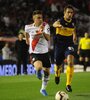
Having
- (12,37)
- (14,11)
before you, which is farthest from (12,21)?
(12,37)

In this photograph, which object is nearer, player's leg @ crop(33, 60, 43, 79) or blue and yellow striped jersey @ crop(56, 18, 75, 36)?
player's leg @ crop(33, 60, 43, 79)

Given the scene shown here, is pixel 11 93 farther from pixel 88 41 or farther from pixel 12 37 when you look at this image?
pixel 12 37

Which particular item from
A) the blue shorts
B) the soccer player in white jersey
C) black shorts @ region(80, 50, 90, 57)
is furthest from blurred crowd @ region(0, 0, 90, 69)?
the soccer player in white jersey

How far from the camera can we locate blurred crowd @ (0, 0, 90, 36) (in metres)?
30.1

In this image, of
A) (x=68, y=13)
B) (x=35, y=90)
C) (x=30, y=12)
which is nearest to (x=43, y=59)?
(x=68, y=13)

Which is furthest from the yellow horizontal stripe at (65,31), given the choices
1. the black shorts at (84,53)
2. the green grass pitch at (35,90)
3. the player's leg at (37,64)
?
the black shorts at (84,53)

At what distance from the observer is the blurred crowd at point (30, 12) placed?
30062mm

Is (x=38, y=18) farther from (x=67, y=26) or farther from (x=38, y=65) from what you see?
(x=67, y=26)

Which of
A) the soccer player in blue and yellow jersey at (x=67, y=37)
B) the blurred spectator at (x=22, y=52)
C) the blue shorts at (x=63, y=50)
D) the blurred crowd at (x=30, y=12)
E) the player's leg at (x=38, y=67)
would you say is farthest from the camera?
the blurred crowd at (x=30, y=12)

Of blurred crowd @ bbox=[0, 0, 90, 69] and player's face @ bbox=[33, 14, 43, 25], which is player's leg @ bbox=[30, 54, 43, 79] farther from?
blurred crowd @ bbox=[0, 0, 90, 69]

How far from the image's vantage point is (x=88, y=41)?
70.2 ft

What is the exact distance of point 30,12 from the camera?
3056 cm

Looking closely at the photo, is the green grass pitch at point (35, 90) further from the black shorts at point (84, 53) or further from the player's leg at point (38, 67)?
the black shorts at point (84, 53)

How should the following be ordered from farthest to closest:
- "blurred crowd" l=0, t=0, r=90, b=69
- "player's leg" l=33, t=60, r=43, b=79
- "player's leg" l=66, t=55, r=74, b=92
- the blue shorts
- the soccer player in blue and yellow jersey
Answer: "blurred crowd" l=0, t=0, r=90, b=69 < the blue shorts < the soccer player in blue and yellow jersey < "player's leg" l=66, t=55, r=74, b=92 < "player's leg" l=33, t=60, r=43, b=79
